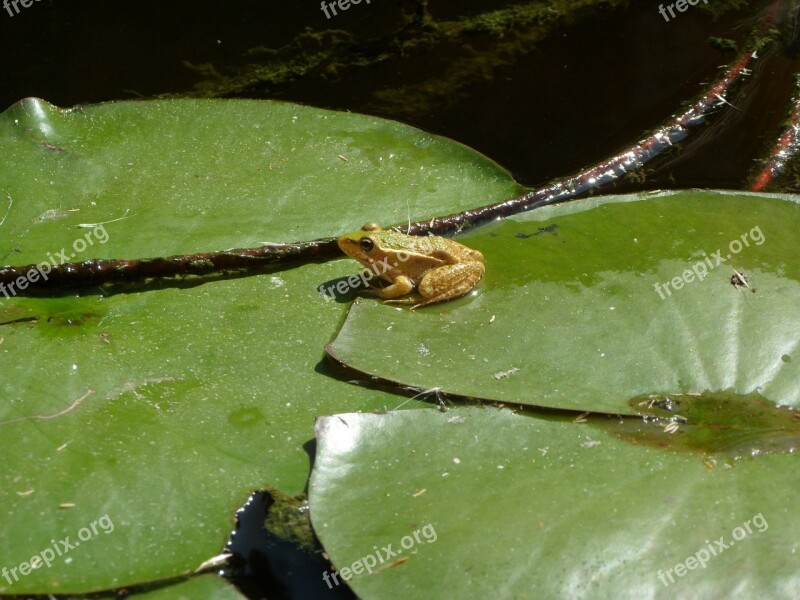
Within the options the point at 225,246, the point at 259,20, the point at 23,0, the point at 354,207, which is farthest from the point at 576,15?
the point at 23,0

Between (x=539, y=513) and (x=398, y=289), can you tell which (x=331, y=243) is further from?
(x=539, y=513)

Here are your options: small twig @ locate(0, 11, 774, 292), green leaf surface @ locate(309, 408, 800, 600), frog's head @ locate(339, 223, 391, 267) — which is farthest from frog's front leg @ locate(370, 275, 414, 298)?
green leaf surface @ locate(309, 408, 800, 600)

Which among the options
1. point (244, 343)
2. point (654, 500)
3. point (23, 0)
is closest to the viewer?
point (654, 500)

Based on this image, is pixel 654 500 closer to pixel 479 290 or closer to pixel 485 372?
pixel 485 372

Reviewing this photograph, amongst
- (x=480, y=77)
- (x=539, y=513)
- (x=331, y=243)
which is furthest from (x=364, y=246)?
(x=480, y=77)

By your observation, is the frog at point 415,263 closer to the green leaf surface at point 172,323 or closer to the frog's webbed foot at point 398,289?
the frog's webbed foot at point 398,289
